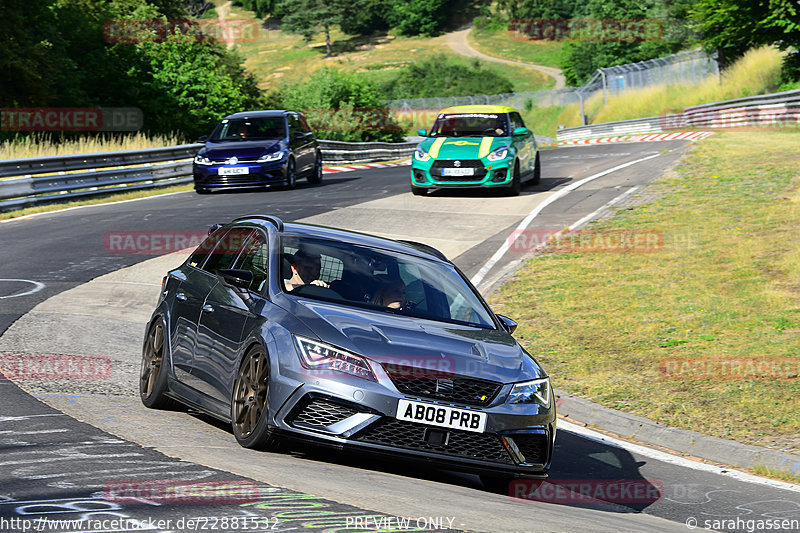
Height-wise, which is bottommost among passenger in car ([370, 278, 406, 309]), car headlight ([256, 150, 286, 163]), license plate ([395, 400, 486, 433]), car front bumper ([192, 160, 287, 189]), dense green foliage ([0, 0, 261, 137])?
car front bumper ([192, 160, 287, 189])

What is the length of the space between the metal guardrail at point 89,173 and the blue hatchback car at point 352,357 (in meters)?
15.4

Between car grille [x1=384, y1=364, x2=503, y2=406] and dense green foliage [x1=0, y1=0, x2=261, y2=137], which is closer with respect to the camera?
car grille [x1=384, y1=364, x2=503, y2=406]

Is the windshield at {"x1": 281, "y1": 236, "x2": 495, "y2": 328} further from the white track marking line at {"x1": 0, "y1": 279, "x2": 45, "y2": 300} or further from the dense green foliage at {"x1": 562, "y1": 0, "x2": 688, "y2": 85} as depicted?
the dense green foliage at {"x1": 562, "y1": 0, "x2": 688, "y2": 85}

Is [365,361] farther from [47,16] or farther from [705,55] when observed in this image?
[705,55]

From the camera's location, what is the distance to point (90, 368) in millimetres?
9422

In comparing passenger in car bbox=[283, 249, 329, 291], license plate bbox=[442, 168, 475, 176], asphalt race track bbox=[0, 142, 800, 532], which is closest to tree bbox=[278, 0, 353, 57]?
license plate bbox=[442, 168, 475, 176]

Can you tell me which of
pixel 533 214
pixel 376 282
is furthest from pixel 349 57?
pixel 376 282

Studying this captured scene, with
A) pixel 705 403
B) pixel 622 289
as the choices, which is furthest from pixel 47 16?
pixel 705 403

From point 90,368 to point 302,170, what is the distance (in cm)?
1780

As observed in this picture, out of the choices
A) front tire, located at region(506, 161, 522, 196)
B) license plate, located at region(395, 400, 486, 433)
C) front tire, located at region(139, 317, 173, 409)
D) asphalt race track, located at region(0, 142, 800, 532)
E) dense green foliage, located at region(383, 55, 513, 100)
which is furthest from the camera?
dense green foliage, located at region(383, 55, 513, 100)

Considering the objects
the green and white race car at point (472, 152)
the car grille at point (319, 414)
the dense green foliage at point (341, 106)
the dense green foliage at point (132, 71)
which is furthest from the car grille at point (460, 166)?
the dense green foliage at point (341, 106)

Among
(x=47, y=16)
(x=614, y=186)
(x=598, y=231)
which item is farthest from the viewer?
(x=47, y=16)

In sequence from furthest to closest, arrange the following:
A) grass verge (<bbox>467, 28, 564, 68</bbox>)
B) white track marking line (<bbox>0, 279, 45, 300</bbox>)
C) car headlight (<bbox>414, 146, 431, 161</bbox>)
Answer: grass verge (<bbox>467, 28, 564, 68</bbox>) < car headlight (<bbox>414, 146, 431, 161</bbox>) < white track marking line (<bbox>0, 279, 45, 300</bbox>)

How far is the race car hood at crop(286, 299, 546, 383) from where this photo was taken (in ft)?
21.2
